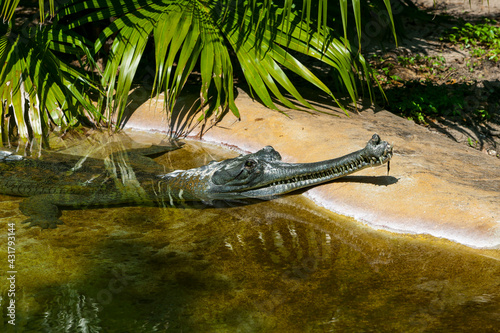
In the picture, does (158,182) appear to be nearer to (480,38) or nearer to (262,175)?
(262,175)

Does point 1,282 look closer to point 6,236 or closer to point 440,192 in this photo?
point 6,236

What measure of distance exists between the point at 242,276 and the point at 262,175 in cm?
131

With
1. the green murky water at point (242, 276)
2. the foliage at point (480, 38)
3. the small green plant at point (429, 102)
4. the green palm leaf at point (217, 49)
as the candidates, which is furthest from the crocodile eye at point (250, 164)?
the foliage at point (480, 38)

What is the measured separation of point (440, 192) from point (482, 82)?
4408 millimetres

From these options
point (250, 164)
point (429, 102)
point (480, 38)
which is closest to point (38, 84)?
point (250, 164)

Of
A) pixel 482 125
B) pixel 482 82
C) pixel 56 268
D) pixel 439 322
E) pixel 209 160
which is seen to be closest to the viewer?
pixel 439 322

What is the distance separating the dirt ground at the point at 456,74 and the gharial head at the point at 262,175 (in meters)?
3.03

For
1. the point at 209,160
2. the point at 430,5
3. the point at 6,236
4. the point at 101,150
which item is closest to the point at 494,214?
the point at 209,160

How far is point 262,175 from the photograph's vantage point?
13.4ft

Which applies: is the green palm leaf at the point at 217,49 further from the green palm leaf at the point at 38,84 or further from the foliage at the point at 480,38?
the foliage at the point at 480,38

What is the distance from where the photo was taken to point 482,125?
21.0ft

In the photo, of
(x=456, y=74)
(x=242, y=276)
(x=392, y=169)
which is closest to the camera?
(x=242, y=276)

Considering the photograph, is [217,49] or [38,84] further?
[217,49]

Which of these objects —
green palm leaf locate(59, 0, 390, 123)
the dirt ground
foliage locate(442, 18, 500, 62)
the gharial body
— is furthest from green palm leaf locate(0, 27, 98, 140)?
foliage locate(442, 18, 500, 62)
